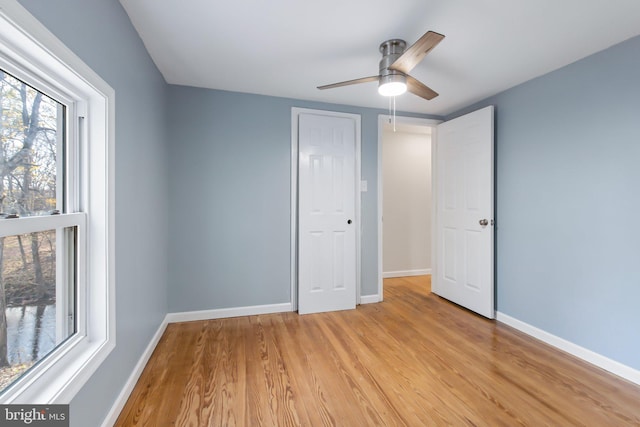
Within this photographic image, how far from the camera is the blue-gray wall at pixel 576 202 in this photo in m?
1.89

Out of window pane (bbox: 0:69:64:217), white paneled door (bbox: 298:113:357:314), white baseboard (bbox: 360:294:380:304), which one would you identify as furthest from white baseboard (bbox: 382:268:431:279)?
window pane (bbox: 0:69:64:217)

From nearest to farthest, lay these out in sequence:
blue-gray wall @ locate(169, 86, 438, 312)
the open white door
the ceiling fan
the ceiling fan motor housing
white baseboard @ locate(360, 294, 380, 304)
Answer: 1. the ceiling fan
2. the ceiling fan motor housing
3. blue-gray wall @ locate(169, 86, 438, 312)
4. the open white door
5. white baseboard @ locate(360, 294, 380, 304)

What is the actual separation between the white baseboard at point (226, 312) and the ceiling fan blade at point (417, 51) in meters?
2.44

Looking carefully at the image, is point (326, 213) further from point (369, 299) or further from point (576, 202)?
point (576, 202)

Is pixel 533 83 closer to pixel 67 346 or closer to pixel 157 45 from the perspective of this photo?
pixel 157 45

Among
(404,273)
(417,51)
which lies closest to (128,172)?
(417,51)

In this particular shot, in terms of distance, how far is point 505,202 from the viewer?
2.79m

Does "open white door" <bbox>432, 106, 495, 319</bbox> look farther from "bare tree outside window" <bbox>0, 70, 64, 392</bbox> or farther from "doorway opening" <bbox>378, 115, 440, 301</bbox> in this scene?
"bare tree outside window" <bbox>0, 70, 64, 392</bbox>

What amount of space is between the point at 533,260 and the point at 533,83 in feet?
5.23

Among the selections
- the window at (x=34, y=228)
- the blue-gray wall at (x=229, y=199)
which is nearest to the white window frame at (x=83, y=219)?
the window at (x=34, y=228)

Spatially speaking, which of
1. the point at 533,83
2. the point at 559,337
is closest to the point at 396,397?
the point at 559,337

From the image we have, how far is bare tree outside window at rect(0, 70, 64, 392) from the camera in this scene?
0.92 metres

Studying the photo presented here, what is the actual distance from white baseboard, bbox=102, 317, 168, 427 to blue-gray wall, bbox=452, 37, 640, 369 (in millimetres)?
3162

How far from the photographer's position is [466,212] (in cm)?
309
